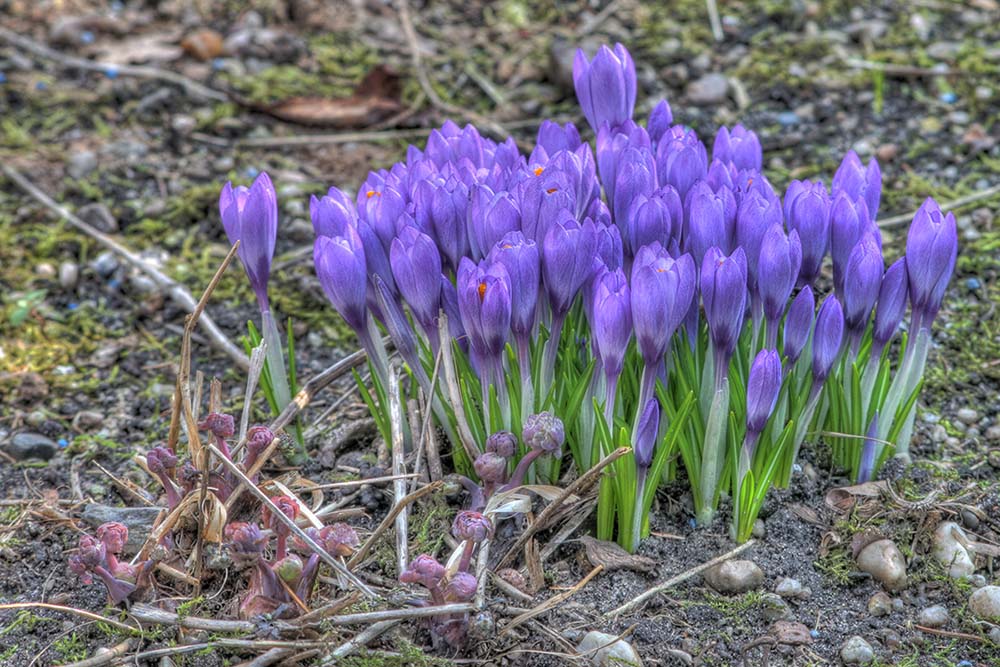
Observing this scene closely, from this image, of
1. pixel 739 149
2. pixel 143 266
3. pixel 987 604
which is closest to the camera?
pixel 987 604

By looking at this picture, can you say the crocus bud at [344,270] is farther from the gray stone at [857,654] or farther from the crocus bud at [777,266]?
the gray stone at [857,654]

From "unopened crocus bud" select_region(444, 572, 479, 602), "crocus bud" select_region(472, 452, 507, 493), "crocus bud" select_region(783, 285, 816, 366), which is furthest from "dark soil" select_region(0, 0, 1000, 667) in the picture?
"crocus bud" select_region(783, 285, 816, 366)

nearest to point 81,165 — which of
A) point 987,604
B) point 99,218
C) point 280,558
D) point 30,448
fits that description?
point 99,218

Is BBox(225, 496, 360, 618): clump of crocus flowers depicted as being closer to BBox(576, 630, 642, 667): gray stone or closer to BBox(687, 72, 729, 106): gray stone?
BBox(576, 630, 642, 667): gray stone

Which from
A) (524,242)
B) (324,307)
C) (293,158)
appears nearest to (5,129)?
(293,158)

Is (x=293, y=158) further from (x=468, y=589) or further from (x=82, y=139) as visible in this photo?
(x=468, y=589)

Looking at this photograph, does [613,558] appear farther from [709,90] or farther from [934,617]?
[709,90]

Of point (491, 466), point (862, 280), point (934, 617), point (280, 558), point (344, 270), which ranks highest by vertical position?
point (344, 270)
